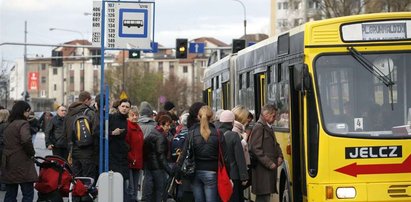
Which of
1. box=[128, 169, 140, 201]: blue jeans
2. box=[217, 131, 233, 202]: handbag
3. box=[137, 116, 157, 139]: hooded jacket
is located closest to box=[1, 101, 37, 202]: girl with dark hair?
box=[128, 169, 140, 201]: blue jeans

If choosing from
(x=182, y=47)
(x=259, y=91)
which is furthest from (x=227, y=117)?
(x=182, y=47)

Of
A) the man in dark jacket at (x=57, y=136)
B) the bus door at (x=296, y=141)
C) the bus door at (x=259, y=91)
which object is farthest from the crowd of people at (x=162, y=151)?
the man in dark jacket at (x=57, y=136)

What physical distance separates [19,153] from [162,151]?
2.55 m

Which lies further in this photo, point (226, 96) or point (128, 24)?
point (226, 96)

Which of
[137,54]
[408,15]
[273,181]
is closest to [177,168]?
[273,181]

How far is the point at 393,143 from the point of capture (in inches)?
470

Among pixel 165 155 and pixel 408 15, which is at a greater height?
pixel 408 15

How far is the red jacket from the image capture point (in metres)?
15.0

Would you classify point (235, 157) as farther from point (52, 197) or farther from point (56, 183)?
point (52, 197)

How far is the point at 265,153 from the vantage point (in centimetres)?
1351

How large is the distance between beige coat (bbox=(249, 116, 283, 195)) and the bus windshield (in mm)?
1560

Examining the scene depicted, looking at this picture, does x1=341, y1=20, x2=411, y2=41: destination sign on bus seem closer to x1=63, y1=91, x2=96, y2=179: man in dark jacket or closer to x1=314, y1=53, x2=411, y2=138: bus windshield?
x1=314, y1=53, x2=411, y2=138: bus windshield

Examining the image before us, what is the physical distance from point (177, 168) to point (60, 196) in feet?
6.78

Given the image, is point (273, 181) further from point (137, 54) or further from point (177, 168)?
point (137, 54)
